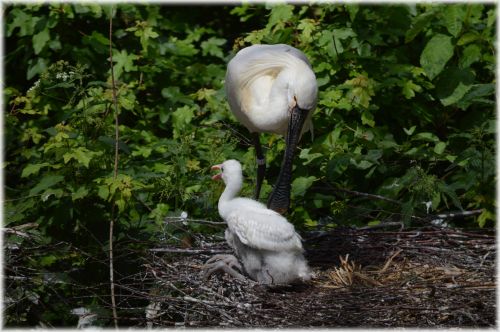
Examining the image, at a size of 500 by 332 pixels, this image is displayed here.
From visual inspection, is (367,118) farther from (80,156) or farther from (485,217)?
(80,156)

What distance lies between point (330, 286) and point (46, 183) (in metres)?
2.05

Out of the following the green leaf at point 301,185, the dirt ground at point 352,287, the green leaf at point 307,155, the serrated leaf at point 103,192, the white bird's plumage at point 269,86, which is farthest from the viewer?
the green leaf at point 307,155

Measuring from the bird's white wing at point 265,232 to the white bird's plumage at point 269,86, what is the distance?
1.09 m

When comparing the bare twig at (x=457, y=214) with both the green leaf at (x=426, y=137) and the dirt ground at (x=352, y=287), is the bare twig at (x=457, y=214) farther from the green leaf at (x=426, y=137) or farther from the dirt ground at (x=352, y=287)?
the green leaf at (x=426, y=137)

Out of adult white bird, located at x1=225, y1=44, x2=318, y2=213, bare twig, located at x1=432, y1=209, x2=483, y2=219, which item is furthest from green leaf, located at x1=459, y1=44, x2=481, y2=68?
adult white bird, located at x1=225, y1=44, x2=318, y2=213

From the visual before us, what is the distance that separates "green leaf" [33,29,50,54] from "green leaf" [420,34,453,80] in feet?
10.7

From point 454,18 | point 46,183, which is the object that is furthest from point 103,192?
point 454,18

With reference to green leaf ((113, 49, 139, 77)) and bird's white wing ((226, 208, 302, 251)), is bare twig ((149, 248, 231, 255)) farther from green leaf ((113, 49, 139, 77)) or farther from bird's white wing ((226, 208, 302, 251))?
green leaf ((113, 49, 139, 77))

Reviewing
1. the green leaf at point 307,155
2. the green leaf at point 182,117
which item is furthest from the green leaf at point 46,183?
the green leaf at point 307,155

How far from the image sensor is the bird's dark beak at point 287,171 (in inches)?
283

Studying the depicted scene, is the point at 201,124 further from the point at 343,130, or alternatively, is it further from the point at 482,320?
the point at 482,320

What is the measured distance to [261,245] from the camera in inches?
246

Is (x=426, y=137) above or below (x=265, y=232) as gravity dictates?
above

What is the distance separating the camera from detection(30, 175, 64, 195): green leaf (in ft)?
22.8
